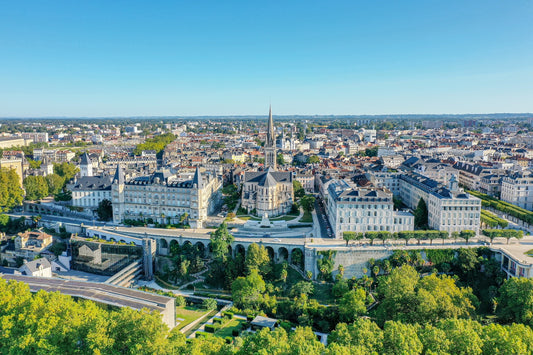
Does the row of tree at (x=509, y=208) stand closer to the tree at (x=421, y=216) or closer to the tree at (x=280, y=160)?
the tree at (x=421, y=216)

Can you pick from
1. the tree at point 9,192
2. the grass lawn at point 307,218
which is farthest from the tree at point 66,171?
the grass lawn at point 307,218

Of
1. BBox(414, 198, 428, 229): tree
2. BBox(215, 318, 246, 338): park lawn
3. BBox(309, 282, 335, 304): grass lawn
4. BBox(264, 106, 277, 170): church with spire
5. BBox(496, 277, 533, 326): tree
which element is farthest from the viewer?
BBox(264, 106, 277, 170): church with spire

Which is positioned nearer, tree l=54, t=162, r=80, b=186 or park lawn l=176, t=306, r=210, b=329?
park lawn l=176, t=306, r=210, b=329

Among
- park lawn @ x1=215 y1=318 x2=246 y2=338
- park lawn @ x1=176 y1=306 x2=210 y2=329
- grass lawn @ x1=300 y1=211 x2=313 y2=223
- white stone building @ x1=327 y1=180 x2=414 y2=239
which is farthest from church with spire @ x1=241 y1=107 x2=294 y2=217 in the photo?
park lawn @ x1=215 y1=318 x2=246 y2=338

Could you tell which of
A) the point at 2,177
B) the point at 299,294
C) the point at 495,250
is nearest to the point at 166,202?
the point at 299,294

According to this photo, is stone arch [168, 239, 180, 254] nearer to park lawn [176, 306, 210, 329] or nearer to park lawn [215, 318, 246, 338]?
park lawn [176, 306, 210, 329]

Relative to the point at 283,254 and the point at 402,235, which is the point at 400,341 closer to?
the point at 402,235

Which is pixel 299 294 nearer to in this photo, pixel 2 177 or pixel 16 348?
pixel 16 348
